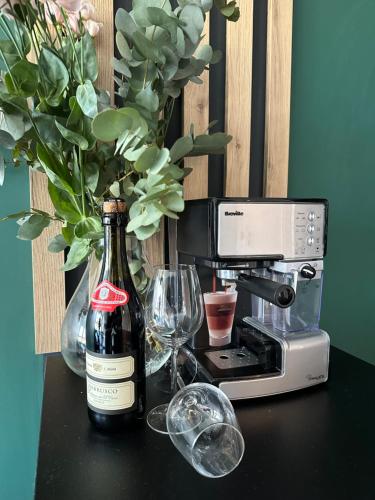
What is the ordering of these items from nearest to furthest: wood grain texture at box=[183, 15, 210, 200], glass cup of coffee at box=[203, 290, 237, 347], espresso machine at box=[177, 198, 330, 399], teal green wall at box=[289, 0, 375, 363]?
espresso machine at box=[177, 198, 330, 399] < glass cup of coffee at box=[203, 290, 237, 347] < wood grain texture at box=[183, 15, 210, 200] < teal green wall at box=[289, 0, 375, 363]

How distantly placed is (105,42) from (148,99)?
0.34 m

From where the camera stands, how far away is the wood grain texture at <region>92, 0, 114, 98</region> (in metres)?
0.82

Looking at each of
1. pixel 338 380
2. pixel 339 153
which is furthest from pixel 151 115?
pixel 339 153

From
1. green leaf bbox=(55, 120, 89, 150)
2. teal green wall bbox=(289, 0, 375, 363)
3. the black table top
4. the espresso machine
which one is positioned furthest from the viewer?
teal green wall bbox=(289, 0, 375, 363)

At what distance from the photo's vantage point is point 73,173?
2.02 feet

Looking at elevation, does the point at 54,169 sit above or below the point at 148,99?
below

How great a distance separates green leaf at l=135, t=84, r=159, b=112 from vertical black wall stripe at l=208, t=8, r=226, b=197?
0.37 metres

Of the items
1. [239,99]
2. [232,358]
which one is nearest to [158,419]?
[232,358]

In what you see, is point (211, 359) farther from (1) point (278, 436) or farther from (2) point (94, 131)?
(2) point (94, 131)

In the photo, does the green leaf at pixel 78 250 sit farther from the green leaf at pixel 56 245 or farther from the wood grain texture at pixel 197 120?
the wood grain texture at pixel 197 120

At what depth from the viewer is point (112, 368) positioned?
1.68 ft

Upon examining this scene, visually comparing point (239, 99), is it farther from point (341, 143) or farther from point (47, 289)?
point (47, 289)

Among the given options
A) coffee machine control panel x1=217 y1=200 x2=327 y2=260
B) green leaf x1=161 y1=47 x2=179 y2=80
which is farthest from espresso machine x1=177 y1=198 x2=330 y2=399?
green leaf x1=161 y1=47 x2=179 y2=80

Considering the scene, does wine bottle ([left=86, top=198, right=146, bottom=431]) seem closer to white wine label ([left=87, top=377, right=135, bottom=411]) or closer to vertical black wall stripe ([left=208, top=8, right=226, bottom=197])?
white wine label ([left=87, top=377, right=135, bottom=411])
